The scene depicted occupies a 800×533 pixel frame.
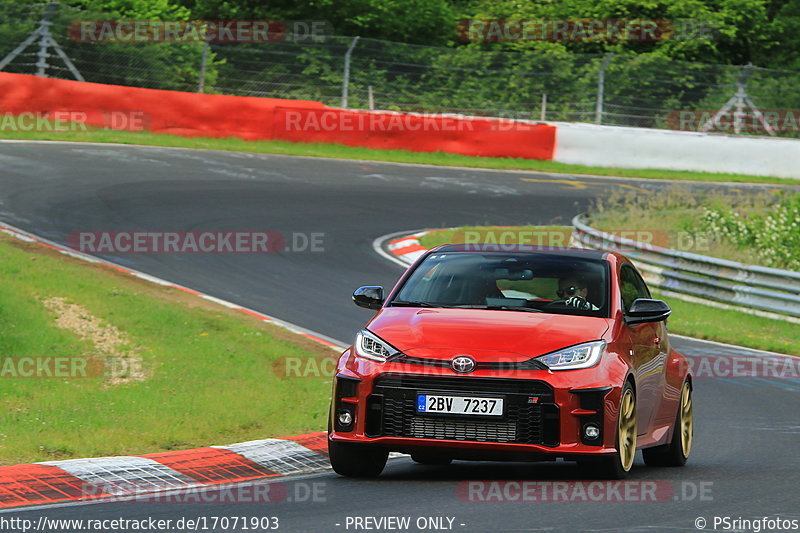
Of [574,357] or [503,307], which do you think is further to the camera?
[503,307]

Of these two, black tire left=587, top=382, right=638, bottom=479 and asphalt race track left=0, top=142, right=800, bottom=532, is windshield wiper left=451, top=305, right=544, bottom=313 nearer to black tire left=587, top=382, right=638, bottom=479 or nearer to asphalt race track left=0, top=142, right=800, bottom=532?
black tire left=587, top=382, right=638, bottom=479

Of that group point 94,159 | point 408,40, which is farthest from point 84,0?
point 94,159

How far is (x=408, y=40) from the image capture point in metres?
45.2

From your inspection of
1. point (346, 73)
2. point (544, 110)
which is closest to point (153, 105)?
point (346, 73)

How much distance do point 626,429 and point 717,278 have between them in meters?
11.6

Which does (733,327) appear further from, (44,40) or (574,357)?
(44,40)

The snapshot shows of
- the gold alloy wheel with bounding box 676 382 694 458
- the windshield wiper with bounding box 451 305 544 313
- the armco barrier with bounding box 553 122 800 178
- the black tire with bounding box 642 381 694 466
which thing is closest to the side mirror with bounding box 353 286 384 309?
the windshield wiper with bounding box 451 305 544 313

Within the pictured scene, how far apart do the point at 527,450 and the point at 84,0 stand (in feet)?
112

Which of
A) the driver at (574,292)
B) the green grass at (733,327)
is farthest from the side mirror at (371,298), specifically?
the green grass at (733,327)

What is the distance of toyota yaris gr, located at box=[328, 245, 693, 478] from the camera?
7.47m

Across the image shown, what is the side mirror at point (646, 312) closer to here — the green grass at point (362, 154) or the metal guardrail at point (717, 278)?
the metal guardrail at point (717, 278)

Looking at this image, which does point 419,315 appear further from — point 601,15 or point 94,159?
point 601,15

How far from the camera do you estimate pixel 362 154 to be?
31359mm

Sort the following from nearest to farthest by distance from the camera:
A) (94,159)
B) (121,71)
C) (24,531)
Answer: (24,531) → (94,159) → (121,71)
